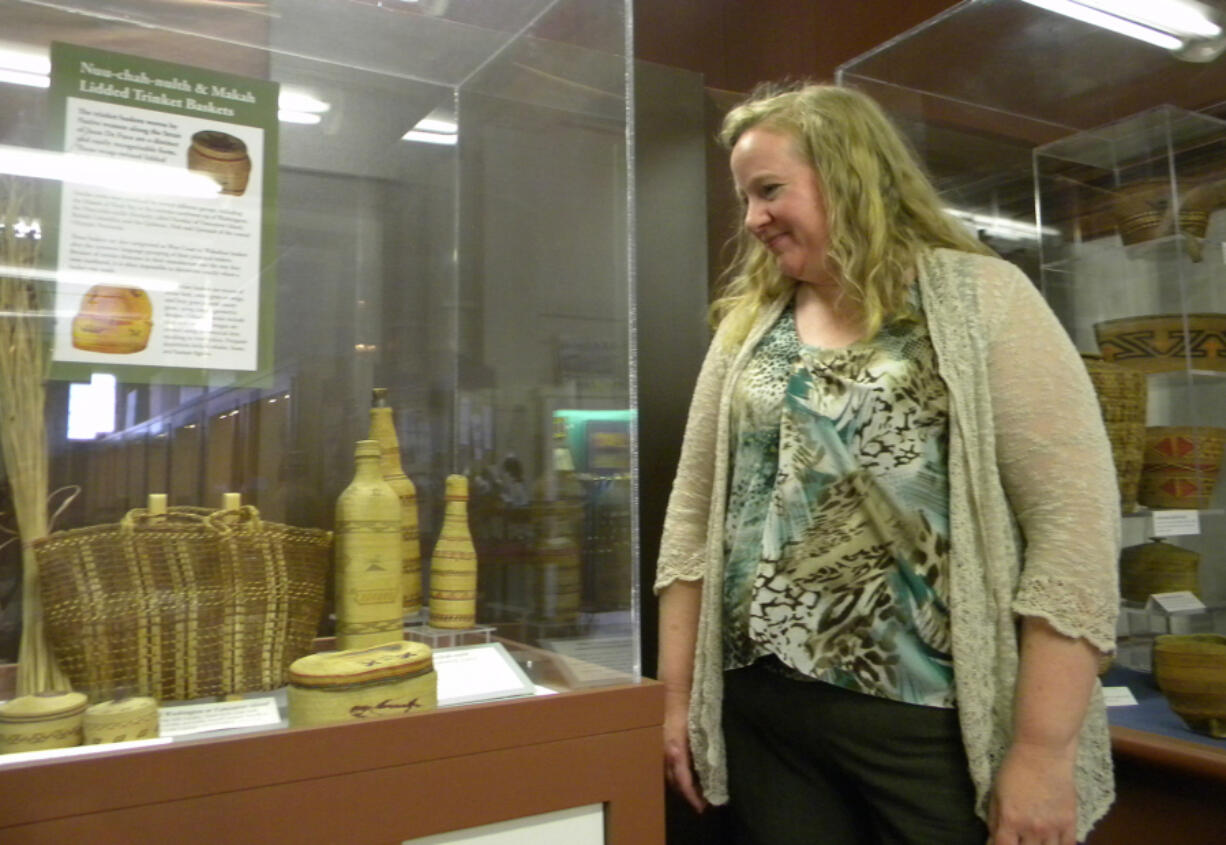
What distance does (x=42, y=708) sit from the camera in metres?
0.93

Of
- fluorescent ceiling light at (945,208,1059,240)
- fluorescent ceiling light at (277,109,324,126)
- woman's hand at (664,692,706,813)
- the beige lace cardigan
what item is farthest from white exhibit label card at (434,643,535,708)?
fluorescent ceiling light at (945,208,1059,240)

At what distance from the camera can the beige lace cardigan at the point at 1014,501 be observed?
1104 mm

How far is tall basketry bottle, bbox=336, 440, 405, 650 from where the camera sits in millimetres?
1221

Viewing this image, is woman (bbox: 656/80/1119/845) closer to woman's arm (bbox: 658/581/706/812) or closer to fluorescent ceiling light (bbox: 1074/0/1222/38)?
woman's arm (bbox: 658/581/706/812)

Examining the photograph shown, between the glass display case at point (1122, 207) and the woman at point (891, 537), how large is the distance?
0.80m

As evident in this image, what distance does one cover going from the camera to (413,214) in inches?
66.9

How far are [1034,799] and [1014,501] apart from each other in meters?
0.35

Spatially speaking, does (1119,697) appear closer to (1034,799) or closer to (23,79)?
(1034,799)

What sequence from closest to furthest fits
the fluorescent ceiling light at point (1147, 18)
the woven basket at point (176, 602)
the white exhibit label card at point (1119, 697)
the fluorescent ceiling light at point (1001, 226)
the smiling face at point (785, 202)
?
the woven basket at point (176, 602), the smiling face at point (785, 202), the white exhibit label card at point (1119, 697), the fluorescent ceiling light at point (1147, 18), the fluorescent ceiling light at point (1001, 226)

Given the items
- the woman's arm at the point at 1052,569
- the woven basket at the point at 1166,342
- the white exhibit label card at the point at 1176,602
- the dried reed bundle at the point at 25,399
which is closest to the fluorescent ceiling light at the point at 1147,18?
the woven basket at the point at 1166,342

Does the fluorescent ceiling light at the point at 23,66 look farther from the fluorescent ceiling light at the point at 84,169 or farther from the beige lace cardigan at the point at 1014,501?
the beige lace cardigan at the point at 1014,501

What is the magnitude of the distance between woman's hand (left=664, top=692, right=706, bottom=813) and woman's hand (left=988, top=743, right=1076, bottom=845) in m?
0.44

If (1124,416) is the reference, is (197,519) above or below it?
below

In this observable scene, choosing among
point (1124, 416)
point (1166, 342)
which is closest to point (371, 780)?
point (1124, 416)
